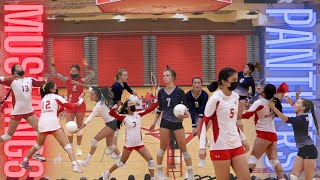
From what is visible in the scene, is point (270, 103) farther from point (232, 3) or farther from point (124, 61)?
point (124, 61)

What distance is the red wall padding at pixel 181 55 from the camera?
13844 mm

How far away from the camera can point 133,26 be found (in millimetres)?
12516

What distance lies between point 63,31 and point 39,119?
9.71ft

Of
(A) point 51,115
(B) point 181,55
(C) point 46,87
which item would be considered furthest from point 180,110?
(B) point 181,55

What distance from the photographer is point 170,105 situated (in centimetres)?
925

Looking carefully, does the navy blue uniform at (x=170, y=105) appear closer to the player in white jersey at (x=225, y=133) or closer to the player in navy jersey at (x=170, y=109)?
the player in navy jersey at (x=170, y=109)

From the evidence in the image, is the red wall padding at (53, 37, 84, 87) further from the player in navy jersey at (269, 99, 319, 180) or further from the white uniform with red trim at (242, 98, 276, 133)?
the player in navy jersey at (269, 99, 319, 180)

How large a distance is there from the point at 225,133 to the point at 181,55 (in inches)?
301

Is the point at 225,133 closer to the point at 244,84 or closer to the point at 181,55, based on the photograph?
the point at 244,84

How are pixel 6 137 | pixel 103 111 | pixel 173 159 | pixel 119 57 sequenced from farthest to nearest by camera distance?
pixel 119 57 → pixel 173 159 → pixel 103 111 → pixel 6 137

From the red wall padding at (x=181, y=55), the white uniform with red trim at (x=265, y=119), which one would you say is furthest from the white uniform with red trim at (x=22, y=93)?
the red wall padding at (x=181, y=55)

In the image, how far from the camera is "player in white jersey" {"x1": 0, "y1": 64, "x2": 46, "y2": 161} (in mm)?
9641

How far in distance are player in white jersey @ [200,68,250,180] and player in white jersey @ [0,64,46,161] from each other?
3742 mm

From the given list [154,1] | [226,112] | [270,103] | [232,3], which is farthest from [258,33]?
[226,112]
